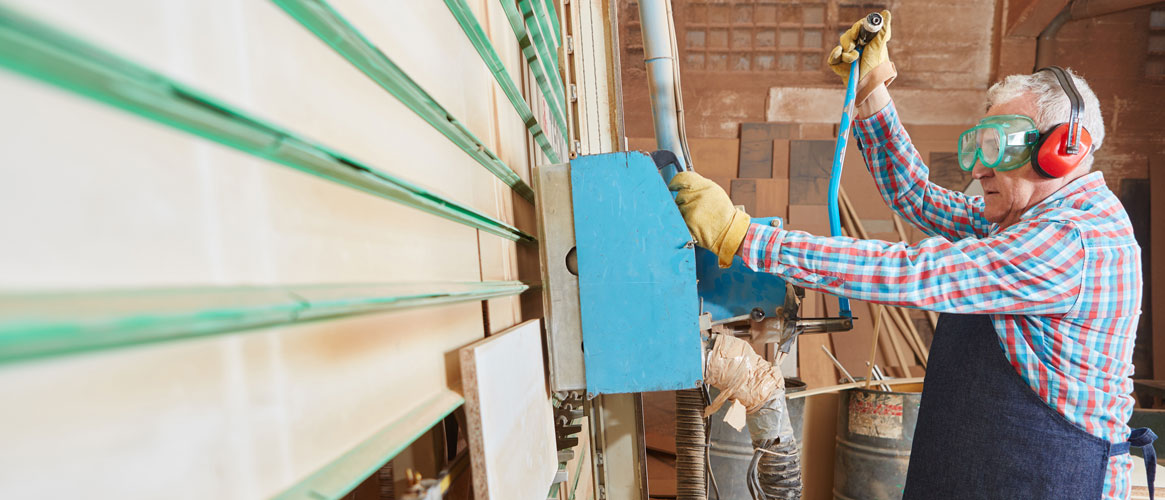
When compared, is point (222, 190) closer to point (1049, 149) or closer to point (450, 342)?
point (450, 342)

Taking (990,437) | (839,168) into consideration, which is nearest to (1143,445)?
(990,437)

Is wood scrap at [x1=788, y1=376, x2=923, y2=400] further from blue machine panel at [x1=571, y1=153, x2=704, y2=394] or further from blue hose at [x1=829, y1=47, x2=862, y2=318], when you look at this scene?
blue machine panel at [x1=571, y1=153, x2=704, y2=394]

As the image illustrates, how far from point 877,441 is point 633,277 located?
89.2 inches

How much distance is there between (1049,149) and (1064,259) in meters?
0.26

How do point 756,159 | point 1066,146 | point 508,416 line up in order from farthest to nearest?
1. point 756,159
2. point 1066,146
3. point 508,416

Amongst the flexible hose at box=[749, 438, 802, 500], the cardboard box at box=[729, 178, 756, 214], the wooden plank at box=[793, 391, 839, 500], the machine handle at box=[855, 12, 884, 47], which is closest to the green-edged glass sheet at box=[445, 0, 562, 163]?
the machine handle at box=[855, 12, 884, 47]

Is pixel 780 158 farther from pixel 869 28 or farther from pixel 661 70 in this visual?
pixel 869 28

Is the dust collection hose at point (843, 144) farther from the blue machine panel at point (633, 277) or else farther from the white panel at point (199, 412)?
the white panel at point (199, 412)

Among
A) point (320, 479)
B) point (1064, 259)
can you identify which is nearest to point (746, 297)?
point (1064, 259)

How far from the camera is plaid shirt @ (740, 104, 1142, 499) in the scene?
1.10 metres

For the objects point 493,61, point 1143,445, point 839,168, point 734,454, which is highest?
point 493,61

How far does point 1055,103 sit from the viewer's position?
1240 millimetres

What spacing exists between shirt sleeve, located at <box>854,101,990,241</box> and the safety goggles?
11.2 inches

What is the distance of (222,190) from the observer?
0.36 metres
